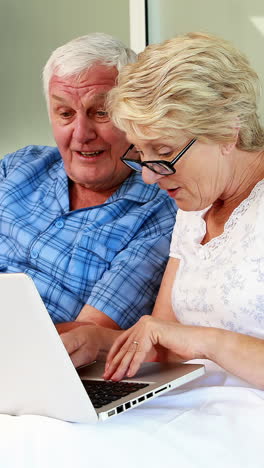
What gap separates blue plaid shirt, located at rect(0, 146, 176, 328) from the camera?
2.13m

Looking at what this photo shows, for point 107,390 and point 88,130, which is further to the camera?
point 88,130

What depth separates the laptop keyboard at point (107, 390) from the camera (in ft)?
4.34

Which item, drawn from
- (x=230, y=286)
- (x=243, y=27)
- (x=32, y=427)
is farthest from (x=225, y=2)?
(x=32, y=427)

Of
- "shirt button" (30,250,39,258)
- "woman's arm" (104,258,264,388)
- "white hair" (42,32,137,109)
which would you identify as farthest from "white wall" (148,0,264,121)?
"woman's arm" (104,258,264,388)

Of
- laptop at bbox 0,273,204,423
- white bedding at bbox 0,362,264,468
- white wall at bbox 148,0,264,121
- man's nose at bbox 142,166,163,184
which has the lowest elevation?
white bedding at bbox 0,362,264,468

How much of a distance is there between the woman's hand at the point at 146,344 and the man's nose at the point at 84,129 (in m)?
0.79

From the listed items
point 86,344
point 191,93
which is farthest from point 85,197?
point 191,93

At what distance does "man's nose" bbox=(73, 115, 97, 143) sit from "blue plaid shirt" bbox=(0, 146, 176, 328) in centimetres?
18

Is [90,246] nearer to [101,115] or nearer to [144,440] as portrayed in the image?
[101,115]

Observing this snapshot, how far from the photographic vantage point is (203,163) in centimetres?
165

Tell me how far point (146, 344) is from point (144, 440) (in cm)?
35

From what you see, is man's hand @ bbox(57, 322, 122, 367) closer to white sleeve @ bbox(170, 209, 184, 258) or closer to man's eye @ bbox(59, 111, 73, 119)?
white sleeve @ bbox(170, 209, 184, 258)

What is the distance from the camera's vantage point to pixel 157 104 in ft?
5.18

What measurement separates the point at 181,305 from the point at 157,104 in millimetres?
470
